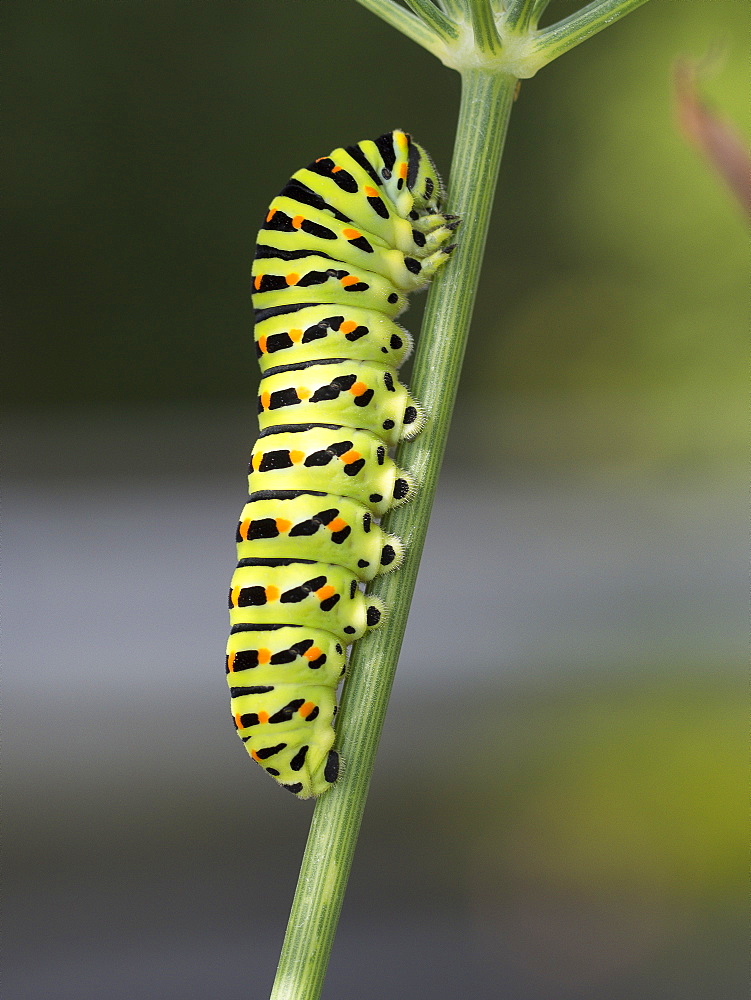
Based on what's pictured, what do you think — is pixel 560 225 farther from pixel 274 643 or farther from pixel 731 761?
pixel 274 643

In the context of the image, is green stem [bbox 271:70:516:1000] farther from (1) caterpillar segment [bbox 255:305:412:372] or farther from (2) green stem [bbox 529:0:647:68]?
(1) caterpillar segment [bbox 255:305:412:372]

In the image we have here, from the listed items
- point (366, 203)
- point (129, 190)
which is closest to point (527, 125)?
point (129, 190)

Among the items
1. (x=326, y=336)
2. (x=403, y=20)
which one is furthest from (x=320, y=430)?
(x=403, y=20)

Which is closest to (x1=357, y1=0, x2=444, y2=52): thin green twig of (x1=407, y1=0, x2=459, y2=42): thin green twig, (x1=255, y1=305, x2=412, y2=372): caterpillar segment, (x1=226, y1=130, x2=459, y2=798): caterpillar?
(x1=407, y1=0, x2=459, y2=42): thin green twig

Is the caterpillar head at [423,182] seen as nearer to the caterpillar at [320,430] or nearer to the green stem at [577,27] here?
the caterpillar at [320,430]

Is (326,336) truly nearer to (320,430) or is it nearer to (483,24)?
(320,430)

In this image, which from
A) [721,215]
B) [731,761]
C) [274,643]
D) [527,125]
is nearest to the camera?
[274,643]
